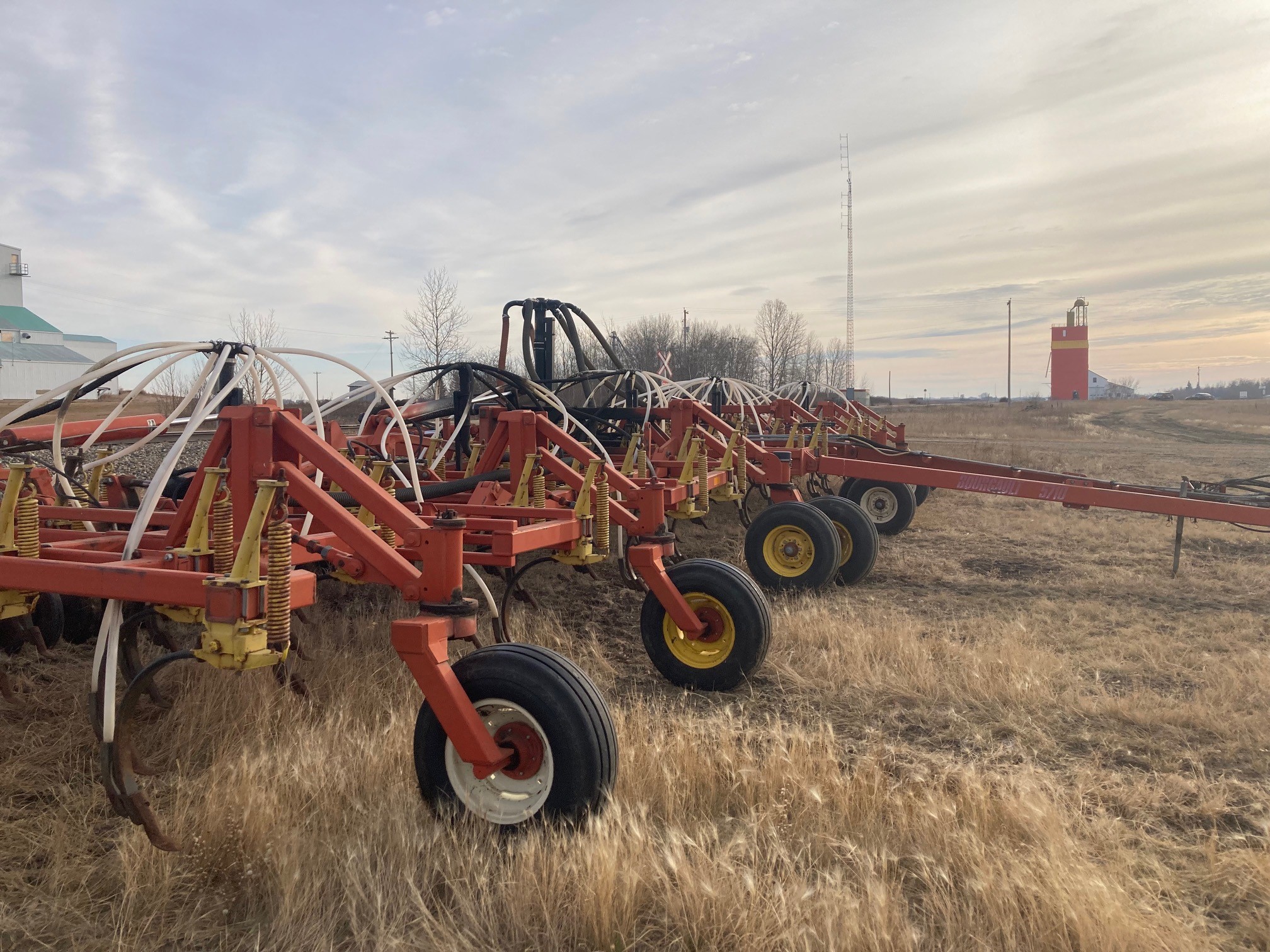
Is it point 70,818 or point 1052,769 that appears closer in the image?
point 70,818

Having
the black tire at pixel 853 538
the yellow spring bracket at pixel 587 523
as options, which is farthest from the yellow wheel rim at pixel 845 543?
the yellow spring bracket at pixel 587 523

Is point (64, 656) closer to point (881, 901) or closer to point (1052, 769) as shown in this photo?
point (881, 901)

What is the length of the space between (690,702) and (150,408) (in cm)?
2363

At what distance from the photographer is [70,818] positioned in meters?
3.05

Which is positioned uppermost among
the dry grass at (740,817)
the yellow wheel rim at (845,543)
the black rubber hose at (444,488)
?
the black rubber hose at (444,488)

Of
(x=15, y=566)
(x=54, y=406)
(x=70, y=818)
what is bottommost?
(x=70, y=818)

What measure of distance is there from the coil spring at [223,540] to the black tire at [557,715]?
94cm

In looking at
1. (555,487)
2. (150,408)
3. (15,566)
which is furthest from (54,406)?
(150,408)

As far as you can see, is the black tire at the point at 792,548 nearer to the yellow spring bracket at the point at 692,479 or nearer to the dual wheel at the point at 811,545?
the dual wheel at the point at 811,545

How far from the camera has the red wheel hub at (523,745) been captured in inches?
111

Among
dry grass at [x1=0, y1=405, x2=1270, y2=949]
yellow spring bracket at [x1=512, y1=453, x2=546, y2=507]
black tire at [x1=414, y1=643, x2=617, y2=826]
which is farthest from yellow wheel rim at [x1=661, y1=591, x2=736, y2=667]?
black tire at [x1=414, y1=643, x2=617, y2=826]

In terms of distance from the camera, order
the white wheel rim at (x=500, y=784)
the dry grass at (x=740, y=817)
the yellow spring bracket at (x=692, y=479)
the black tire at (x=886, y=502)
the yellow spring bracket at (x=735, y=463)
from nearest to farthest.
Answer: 1. the dry grass at (x=740, y=817)
2. the white wheel rim at (x=500, y=784)
3. the yellow spring bracket at (x=692, y=479)
4. the yellow spring bracket at (x=735, y=463)
5. the black tire at (x=886, y=502)

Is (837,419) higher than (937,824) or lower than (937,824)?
higher

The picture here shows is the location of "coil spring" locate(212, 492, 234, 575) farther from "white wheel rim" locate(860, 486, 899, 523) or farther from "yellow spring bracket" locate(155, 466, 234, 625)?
"white wheel rim" locate(860, 486, 899, 523)
